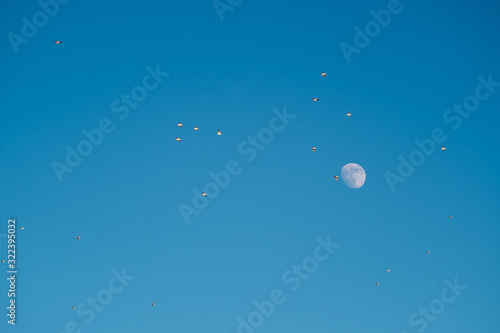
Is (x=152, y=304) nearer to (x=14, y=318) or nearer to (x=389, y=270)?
(x=14, y=318)

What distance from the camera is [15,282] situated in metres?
22.5

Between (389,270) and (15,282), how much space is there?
1895 centimetres

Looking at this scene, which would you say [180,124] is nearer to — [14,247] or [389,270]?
[14,247]

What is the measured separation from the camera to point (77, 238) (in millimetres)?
24125

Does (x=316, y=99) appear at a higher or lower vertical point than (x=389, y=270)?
higher

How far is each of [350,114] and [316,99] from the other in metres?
1.96

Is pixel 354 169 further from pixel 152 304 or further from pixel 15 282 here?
pixel 15 282

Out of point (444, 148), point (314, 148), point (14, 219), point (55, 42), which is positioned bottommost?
point (444, 148)

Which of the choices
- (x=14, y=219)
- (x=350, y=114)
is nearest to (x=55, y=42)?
(x=14, y=219)

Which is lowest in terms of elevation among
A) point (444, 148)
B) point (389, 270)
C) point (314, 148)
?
point (389, 270)

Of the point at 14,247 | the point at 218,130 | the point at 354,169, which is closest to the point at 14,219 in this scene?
the point at 14,247

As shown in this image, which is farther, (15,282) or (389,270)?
(389,270)

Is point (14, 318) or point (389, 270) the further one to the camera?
point (389, 270)

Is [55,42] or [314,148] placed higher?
[55,42]
